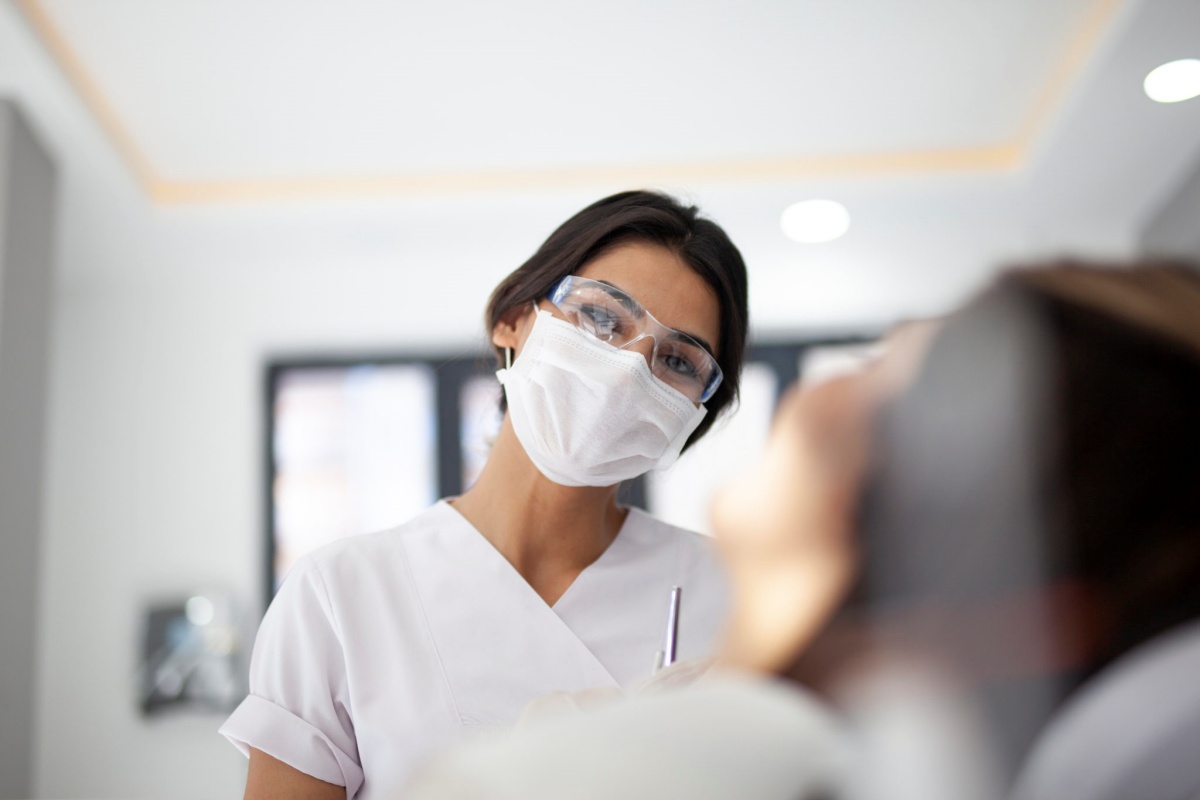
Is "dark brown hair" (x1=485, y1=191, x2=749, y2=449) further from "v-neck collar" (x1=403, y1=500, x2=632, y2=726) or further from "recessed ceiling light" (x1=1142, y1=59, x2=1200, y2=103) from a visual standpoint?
"recessed ceiling light" (x1=1142, y1=59, x2=1200, y2=103)

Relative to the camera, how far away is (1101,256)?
492 mm

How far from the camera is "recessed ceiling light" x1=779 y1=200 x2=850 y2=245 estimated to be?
3.95 m

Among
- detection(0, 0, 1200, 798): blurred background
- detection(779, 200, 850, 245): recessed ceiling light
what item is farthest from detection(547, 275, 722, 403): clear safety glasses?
detection(779, 200, 850, 245): recessed ceiling light

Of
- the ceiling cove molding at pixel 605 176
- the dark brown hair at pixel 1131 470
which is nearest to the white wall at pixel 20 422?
the ceiling cove molding at pixel 605 176

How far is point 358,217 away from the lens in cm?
391

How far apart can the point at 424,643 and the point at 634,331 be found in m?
0.45

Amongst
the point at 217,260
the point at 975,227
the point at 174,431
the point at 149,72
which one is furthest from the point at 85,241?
the point at 975,227

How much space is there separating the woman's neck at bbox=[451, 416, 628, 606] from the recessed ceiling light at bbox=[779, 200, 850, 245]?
2816 mm

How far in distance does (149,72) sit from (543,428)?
2406mm

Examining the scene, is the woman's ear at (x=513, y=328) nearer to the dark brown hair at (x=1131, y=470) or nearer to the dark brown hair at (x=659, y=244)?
the dark brown hair at (x=659, y=244)

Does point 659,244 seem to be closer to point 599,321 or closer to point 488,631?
point 599,321

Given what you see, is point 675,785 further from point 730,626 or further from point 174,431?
point 174,431

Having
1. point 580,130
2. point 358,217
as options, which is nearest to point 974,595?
point 580,130

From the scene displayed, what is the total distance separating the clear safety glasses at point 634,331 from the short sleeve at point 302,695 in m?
0.45
